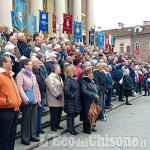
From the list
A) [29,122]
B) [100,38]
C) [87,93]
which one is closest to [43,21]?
[100,38]

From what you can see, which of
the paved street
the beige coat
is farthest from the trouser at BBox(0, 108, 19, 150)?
the beige coat

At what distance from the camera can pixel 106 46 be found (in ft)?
65.4

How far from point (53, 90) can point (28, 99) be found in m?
1.28

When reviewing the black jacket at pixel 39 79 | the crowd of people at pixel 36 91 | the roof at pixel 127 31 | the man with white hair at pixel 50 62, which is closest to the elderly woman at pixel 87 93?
the crowd of people at pixel 36 91

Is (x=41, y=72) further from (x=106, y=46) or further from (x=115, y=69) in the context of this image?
(x=106, y=46)

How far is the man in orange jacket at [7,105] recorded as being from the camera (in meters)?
4.13

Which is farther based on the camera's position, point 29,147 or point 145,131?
point 145,131

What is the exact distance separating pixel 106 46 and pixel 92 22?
5449mm

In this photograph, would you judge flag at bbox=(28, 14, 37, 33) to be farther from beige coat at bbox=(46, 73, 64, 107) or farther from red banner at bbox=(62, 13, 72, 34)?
beige coat at bbox=(46, 73, 64, 107)

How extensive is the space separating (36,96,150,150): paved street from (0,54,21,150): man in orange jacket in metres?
1.10

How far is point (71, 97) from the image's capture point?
6.04m

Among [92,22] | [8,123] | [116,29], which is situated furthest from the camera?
[116,29]

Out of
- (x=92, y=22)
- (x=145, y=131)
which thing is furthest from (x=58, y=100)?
(x=92, y=22)

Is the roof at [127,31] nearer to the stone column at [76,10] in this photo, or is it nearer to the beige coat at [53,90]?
the stone column at [76,10]
